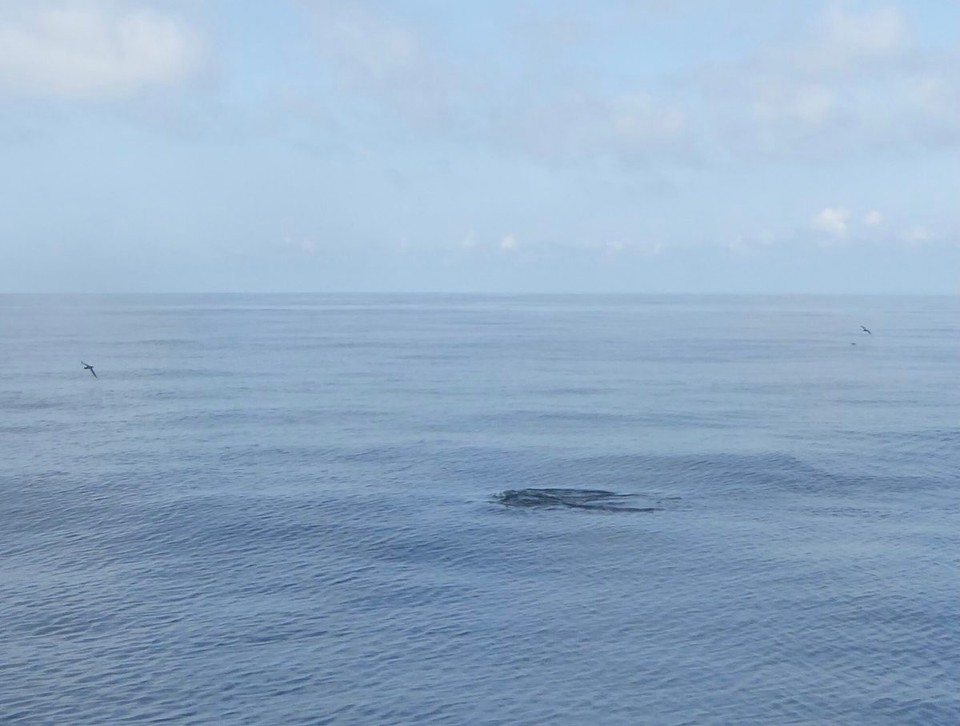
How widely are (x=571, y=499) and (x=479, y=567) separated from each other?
58.0ft

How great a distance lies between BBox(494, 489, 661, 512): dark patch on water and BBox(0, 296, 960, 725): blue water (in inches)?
13.7

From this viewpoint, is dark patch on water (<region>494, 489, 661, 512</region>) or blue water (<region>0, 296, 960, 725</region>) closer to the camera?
blue water (<region>0, 296, 960, 725</region>)

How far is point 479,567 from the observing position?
216ft

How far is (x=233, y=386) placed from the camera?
15550 cm

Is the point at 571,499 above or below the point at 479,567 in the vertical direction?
above

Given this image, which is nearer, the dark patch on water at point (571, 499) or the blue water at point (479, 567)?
the blue water at point (479, 567)

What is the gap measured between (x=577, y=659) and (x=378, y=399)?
293ft

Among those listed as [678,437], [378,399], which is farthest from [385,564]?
[378,399]

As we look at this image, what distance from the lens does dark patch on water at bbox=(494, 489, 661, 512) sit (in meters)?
79.6

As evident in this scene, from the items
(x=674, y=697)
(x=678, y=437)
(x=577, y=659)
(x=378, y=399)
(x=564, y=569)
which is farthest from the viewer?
(x=378, y=399)

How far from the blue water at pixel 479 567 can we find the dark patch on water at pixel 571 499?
349 millimetres

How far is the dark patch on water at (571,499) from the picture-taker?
7962 centimetres

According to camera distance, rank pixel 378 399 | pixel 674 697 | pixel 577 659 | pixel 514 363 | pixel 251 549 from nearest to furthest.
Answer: pixel 674 697 < pixel 577 659 < pixel 251 549 < pixel 378 399 < pixel 514 363

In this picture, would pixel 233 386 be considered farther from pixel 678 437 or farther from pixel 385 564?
pixel 385 564
